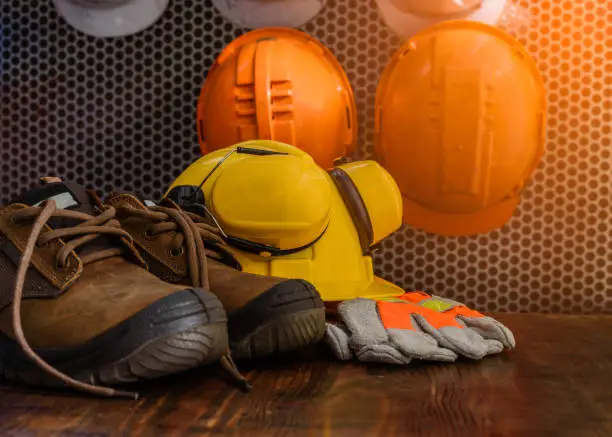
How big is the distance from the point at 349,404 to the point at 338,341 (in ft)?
0.61

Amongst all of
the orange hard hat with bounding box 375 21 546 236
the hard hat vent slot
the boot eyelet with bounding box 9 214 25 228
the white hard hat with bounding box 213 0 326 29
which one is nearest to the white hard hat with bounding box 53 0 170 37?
the white hard hat with bounding box 213 0 326 29

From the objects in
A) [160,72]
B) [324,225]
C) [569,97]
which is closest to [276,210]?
[324,225]

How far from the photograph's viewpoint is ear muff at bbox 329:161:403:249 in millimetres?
1146

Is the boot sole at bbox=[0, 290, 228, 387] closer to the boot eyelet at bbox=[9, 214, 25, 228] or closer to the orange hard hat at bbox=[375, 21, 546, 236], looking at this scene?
the boot eyelet at bbox=[9, 214, 25, 228]

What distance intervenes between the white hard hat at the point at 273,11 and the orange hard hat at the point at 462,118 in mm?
227

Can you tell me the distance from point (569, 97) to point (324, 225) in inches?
24.9

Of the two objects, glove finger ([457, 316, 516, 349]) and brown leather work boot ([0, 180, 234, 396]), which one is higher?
brown leather work boot ([0, 180, 234, 396])

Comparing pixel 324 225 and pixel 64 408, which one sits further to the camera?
pixel 324 225

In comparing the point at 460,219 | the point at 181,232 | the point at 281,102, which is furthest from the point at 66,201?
the point at 460,219

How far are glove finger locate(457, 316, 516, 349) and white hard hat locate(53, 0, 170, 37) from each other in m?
0.90

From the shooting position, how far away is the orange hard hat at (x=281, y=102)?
1.23 m

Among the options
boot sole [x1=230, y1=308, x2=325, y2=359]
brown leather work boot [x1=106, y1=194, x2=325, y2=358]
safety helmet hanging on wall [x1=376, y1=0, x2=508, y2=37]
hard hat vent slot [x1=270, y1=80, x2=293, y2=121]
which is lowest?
boot sole [x1=230, y1=308, x2=325, y2=359]

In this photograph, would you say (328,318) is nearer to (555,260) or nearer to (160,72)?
(555,260)

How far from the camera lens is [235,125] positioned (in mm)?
1259
